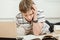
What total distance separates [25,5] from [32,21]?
109 millimetres

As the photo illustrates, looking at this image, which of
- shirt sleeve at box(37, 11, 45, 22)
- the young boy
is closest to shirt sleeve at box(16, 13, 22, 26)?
the young boy

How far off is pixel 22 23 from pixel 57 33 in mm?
212

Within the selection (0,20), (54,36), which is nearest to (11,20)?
(0,20)

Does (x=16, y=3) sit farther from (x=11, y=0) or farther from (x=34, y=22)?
(x=34, y=22)

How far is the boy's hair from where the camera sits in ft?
2.26

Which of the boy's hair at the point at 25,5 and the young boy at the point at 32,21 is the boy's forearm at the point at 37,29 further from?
the boy's hair at the point at 25,5

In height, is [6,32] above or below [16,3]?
below

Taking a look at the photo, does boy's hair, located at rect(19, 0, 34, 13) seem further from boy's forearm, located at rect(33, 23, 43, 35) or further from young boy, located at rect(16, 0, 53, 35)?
boy's forearm, located at rect(33, 23, 43, 35)

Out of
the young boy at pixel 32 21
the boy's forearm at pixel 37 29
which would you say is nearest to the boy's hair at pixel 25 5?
the young boy at pixel 32 21

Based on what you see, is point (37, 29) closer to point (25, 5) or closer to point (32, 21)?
point (32, 21)

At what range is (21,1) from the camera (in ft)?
2.37

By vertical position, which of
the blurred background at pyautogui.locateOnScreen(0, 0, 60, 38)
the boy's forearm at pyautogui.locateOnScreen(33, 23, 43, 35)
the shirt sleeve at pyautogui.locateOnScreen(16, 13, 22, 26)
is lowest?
the boy's forearm at pyautogui.locateOnScreen(33, 23, 43, 35)

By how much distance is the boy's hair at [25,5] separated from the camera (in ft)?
2.26

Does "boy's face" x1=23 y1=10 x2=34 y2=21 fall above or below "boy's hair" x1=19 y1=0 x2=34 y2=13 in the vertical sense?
below
